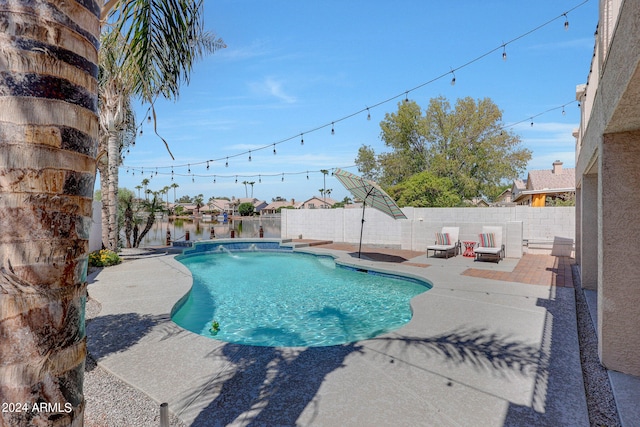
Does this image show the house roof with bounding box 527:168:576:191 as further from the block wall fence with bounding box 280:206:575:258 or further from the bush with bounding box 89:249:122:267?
the bush with bounding box 89:249:122:267

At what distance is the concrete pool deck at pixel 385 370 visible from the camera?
3076 mm

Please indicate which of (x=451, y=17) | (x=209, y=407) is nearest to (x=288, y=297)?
(x=209, y=407)

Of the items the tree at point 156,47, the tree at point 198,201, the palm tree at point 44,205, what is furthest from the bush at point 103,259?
the tree at point 198,201

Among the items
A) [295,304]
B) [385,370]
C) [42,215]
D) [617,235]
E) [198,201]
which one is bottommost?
[295,304]

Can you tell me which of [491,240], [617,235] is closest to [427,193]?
[491,240]

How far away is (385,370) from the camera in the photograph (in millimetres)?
3834

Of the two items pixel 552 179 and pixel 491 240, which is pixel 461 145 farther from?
pixel 491 240

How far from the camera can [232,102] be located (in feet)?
49.9

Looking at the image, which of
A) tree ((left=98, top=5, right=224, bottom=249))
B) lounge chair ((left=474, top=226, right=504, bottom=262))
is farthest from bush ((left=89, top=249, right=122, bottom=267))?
lounge chair ((left=474, top=226, right=504, bottom=262))

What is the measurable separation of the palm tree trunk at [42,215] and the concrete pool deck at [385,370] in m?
2.06

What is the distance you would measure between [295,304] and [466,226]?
815 cm

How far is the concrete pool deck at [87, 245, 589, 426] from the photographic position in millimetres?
3076

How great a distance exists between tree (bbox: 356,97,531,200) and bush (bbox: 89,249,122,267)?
22768 mm

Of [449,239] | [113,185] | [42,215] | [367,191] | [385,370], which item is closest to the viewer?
[42,215]
